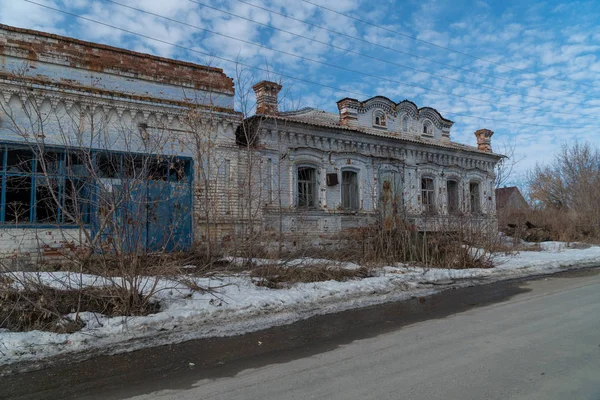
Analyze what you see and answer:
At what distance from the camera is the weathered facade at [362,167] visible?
1452 centimetres

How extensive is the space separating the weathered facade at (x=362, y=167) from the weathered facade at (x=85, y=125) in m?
2.35

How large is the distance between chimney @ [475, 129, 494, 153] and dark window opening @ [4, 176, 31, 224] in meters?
21.8

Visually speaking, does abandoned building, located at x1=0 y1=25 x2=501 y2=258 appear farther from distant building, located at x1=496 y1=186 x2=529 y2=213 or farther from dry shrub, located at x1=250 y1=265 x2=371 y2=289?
distant building, located at x1=496 y1=186 x2=529 y2=213

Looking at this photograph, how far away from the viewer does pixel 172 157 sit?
1027cm

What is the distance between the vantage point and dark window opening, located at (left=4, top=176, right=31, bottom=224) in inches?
399

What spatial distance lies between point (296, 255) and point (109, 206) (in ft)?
16.3

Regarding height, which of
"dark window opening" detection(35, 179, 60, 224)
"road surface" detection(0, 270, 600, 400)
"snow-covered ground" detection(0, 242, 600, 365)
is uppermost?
"dark window opening" detection(35, 179, 60, 224)

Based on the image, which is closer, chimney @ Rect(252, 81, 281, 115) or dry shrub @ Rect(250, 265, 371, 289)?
dry shrub @ Rect(250, 265, 371, 289)

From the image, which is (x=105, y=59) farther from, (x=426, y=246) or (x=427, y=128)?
(x=427, y=128)

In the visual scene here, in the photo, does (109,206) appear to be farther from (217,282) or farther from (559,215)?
(559,215)

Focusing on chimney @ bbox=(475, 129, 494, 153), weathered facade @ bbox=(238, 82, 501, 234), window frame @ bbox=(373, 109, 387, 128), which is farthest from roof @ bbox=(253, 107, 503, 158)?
chimney @ bbox=(475, 129, 494, 153)

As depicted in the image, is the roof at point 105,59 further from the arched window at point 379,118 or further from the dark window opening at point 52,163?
the arched window at point 379,118

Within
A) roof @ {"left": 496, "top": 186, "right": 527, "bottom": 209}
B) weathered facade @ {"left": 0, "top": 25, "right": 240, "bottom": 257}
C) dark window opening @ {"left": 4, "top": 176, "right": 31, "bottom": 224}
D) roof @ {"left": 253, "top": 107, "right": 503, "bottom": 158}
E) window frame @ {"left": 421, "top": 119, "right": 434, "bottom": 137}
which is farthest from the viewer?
roof @ {"left": 496, "top": 186, "right": 527, "bottom": 209}

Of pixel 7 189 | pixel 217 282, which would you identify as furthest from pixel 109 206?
pixel 7 189
